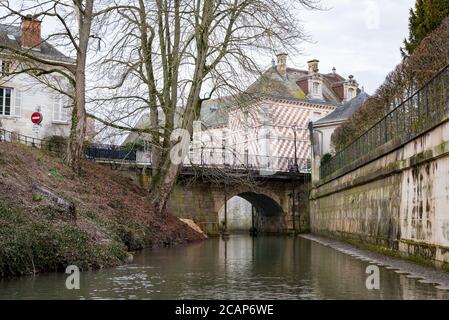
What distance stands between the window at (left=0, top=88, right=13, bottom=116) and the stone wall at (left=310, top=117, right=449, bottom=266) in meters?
17.5

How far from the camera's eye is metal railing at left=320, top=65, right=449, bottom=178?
994 centimetres

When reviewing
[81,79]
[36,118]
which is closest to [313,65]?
[36,118]

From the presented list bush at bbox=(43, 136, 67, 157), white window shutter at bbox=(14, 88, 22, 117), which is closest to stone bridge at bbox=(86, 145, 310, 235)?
bush at bbox=(43, 136, 67, 157)

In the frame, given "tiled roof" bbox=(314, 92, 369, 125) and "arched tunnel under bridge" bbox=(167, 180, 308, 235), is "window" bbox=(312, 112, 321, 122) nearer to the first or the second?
"tiled roof" bbox=(314, 92, 369, 125)

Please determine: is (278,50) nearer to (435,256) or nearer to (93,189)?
(93,189)

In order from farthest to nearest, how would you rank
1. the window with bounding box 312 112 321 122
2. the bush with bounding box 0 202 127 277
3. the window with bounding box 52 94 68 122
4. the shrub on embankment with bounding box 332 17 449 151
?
the window with bounding box 312 112 321 122 → the window with bounding box 52 94 68 122 → the shrub on embankment with bounding box 332 17 449 151 → the bush with bounding box 0 202 127 277

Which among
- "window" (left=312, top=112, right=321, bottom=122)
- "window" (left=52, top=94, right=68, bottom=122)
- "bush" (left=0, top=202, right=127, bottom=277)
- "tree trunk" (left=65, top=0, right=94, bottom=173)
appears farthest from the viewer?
"window" (left=312, top=112, right=321, bottom=122)

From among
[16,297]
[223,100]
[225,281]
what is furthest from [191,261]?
[223,100]

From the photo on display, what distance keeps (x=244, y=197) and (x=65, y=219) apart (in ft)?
85.5

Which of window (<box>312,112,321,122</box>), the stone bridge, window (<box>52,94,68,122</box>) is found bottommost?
the stone bridge

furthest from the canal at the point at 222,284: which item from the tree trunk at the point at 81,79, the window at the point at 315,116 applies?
the window at the point at 315,116

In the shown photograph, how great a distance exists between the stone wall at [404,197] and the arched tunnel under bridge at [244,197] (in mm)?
8051

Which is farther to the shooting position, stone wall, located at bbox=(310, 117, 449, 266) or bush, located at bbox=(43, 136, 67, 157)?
bush, located at bbox=(43, 136, 67, 157)

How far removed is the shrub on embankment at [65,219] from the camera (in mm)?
8836
